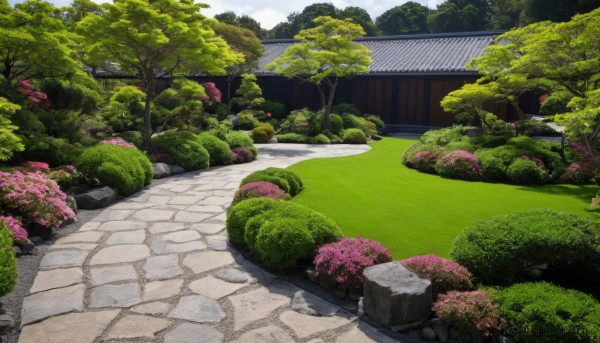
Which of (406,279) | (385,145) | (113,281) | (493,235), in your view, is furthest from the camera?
(385,145)

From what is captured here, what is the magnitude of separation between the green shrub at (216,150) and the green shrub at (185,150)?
0.28 metres

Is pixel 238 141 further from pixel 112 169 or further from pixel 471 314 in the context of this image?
pixel 471 314

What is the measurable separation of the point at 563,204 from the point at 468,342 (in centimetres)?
553

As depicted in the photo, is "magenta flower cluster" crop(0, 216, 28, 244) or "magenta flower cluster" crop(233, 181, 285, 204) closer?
"magenta flower cluster" crop(0, 216, 28, 244)

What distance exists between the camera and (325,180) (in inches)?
392

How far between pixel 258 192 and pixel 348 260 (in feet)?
9.45

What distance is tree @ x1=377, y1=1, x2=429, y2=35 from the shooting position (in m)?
43.8

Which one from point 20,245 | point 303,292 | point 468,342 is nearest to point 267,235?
point 303,292

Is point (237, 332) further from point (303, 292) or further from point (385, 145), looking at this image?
point (385, 145)

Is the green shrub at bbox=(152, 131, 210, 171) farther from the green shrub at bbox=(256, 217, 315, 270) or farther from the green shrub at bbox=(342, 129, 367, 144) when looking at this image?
the green shrub at bbox=(342, 129, 367, 144)

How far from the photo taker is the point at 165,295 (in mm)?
4441

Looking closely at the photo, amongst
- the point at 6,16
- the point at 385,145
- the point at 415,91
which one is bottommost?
the point at 385,145

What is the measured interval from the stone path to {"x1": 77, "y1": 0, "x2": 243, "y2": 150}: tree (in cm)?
542

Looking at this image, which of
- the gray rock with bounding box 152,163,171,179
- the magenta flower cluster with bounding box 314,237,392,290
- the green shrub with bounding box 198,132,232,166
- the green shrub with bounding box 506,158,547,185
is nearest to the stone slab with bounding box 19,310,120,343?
the magenta flower cluster with bounding box 314,237,392,290
